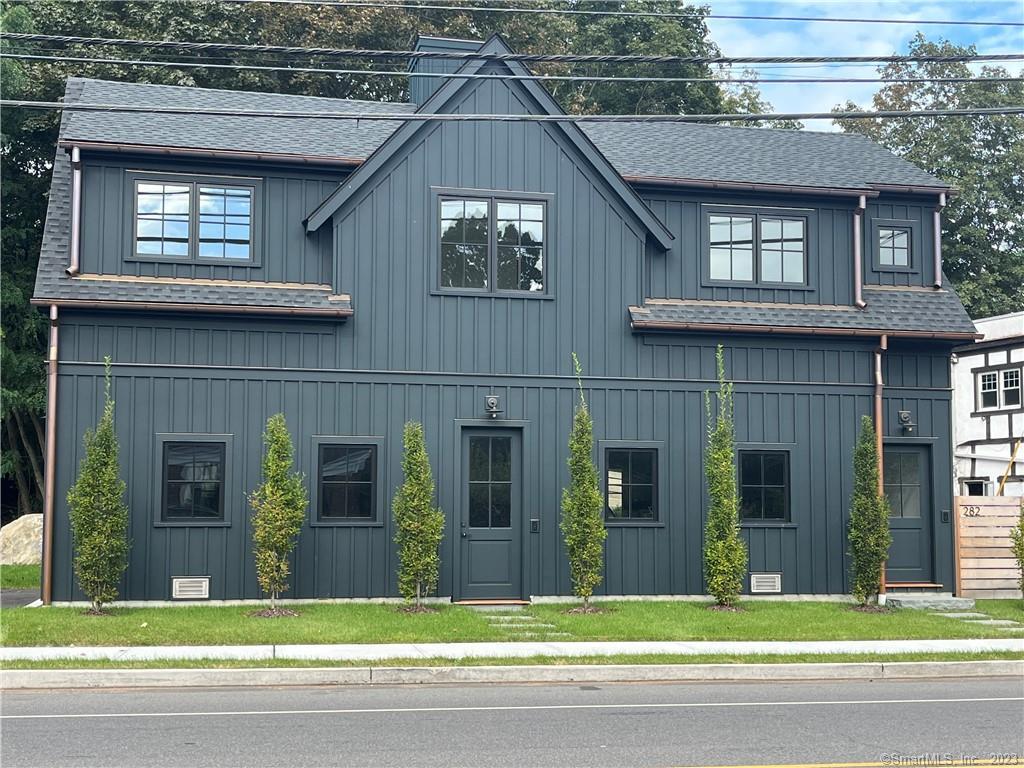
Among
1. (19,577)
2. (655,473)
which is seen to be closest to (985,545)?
(655,473)

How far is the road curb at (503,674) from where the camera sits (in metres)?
12.2

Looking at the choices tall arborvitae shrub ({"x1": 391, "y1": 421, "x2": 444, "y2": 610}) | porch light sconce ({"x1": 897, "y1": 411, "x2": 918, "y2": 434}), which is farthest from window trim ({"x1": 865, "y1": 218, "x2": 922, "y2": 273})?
tall arborvitae shrub ({"x1": 391, "y1": 421, "x2": 444, "y2": 610})

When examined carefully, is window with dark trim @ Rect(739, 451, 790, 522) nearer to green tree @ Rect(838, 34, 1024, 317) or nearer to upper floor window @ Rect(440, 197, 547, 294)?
upper floor window @ Rect(440, 197, 547, 294)

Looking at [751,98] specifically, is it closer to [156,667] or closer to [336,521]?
[336,521]

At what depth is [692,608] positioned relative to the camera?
57.4 feet

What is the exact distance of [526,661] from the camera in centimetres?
1330

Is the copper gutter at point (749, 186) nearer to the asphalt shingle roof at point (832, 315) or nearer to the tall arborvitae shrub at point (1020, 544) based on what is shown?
the asphalt shingle roof at point (832, 315)

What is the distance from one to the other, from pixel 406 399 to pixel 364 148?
13.8 feet

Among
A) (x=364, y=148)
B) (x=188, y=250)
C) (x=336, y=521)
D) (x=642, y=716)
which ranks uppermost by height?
(x=364, y=148)

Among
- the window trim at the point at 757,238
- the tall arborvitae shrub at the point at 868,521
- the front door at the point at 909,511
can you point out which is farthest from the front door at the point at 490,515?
the front door at the point at 909,511

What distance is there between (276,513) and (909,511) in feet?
33.7

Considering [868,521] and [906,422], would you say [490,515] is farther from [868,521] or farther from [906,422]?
[906,422]

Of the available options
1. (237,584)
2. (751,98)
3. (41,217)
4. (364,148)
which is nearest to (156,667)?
(237,584)

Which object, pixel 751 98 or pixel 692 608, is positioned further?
pixel 751 98
